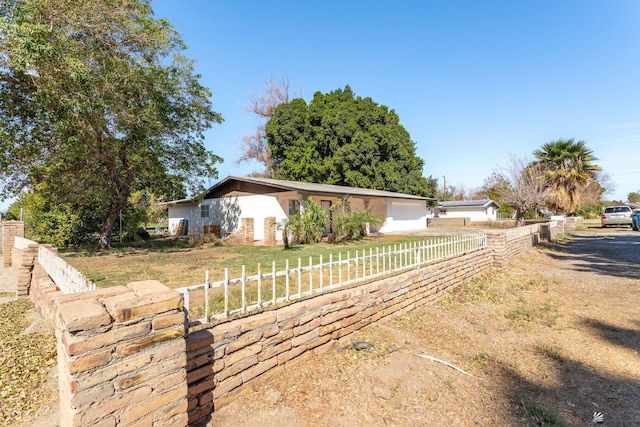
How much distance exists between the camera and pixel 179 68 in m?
13.0

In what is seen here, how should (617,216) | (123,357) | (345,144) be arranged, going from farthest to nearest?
1. (345,144)
2. (617,216)
3. (123,357)

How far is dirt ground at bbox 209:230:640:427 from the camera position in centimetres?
295

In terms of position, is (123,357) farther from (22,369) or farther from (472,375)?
(472,375)

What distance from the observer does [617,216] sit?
25.5m

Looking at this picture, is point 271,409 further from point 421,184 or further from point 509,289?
point 421,184

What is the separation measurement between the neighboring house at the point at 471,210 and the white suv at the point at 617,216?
13.2 m

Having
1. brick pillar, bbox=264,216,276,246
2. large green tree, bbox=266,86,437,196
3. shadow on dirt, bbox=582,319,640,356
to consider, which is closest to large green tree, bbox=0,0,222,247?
brick pillar, bbox=264,216,276,246

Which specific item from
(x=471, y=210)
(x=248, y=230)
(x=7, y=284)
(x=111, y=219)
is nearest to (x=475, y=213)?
(x=471, y=210)

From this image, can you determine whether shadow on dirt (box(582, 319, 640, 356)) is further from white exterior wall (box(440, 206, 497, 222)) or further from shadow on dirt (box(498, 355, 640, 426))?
white exterior wall (box(440, 206, 497, 222))

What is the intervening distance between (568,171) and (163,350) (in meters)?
33.1

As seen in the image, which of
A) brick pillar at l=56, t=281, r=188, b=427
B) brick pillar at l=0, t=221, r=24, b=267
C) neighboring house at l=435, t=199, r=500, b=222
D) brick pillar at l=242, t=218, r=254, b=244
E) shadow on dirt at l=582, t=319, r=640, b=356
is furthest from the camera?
neighboring house at l=435, t=199, r=500, b=222

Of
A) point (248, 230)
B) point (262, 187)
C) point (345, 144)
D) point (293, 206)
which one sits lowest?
point (248, 230)

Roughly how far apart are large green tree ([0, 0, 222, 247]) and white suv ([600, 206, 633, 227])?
3061 centimetres

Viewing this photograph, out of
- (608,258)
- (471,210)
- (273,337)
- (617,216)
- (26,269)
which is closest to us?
(273,337)
